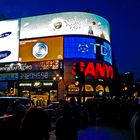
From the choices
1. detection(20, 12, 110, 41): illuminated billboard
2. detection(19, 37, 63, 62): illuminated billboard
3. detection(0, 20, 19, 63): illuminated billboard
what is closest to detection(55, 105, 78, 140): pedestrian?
detection(19, 37, 63, 62): illuminated billboard

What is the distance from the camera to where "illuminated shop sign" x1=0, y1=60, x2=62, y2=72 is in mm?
55453

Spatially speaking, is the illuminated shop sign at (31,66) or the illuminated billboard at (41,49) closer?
the illuminated shop sign at (31,66)

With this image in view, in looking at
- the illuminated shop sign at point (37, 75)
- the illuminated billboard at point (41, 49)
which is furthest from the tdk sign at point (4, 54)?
the illuminated shop sign at point (37, 75)

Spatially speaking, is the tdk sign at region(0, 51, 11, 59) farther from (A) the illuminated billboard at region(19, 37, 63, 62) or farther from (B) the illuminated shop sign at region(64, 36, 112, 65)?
(B) the illuminated shop sign at region(64, 36, 112, 65)

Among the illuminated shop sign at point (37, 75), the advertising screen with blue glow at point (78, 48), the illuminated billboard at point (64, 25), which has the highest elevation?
the illuminated billboard at point (64, 25)

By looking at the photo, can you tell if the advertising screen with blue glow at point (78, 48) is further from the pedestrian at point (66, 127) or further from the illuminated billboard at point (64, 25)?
the pedestrian at point (66, 127)

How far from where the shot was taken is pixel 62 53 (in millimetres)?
55562

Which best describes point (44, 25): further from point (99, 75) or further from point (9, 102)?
point (9, 102)

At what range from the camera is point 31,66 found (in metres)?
57.8

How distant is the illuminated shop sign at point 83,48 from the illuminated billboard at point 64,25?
4.13 ft

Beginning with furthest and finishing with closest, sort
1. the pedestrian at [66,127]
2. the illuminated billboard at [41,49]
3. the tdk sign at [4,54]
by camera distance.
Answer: the tdk sign at [4,54] < the illuminated billboard at [41,49] < the pedestrian at [66,127]

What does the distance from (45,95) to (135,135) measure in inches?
2062

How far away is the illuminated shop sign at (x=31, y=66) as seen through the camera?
5545 cm

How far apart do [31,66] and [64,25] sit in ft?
28.8
